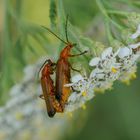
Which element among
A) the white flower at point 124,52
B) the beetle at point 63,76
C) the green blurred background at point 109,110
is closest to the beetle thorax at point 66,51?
the beetle at point 63,76

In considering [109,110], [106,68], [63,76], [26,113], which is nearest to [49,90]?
[63,76]

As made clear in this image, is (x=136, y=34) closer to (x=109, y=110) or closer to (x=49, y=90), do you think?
(x=49, y=90)

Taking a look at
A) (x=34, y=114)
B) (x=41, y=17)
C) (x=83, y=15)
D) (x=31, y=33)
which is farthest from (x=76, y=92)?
(x=41, y=17)

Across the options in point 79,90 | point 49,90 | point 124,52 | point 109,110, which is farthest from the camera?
point 109,110

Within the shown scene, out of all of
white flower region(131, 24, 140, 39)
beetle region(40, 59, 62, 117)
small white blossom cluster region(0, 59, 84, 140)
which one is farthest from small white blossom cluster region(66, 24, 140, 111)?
small white blossom cluster region(0, 59, 84, 140)

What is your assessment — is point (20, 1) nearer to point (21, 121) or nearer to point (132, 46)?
point (21, 121)

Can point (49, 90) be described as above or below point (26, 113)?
below

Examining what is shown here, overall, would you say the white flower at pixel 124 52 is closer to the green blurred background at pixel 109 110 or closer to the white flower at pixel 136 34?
the white flower at pixel 136 34
